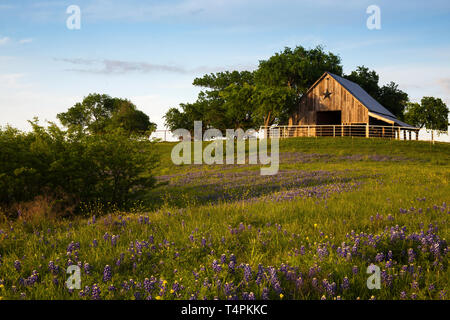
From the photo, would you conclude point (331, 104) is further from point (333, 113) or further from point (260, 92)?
point (260, 92)

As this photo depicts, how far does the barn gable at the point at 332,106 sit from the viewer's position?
142 ft

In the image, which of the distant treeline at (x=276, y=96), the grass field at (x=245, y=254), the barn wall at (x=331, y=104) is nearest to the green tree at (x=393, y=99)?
the distant treeline at (x=276, y=96)

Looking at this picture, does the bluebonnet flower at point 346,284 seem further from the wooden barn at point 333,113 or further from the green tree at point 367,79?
the green tree at point 367,79

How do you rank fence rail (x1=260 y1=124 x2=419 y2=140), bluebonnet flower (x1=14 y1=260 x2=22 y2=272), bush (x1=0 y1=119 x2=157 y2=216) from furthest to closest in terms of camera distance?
fence rail (x1=260 y1=124 x2=419 y2=140) < bush (x1=0 y1=119 x2=157 y2=216) < bluebonnet flower (x1=14 y1=260 x2=22 y2=272)

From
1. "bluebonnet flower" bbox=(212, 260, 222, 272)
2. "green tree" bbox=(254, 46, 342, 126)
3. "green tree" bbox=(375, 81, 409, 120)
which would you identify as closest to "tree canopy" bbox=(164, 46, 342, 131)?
"green tree" bbox=(254, 46, 342, 126)

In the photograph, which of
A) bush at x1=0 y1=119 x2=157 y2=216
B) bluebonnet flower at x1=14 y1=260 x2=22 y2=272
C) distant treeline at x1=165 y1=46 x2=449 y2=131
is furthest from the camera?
distant treeline at x1=165 y1=46 x2=449 y2=131

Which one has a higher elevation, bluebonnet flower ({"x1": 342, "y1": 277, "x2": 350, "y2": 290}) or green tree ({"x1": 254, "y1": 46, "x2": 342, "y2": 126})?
green tree ({"x1": 254, "y1": 46, "x2": 342, "y2": 126})

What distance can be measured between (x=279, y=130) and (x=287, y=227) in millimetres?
41073

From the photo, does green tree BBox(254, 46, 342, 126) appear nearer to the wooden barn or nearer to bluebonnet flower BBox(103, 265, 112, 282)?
the wooden barn

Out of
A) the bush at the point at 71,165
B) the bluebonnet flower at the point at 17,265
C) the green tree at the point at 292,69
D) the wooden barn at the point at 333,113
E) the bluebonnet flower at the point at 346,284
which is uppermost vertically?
the green tree at the point at 292,69

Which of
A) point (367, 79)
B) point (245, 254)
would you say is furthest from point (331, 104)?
point (245, 254)

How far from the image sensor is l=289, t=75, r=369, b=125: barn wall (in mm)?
43334
